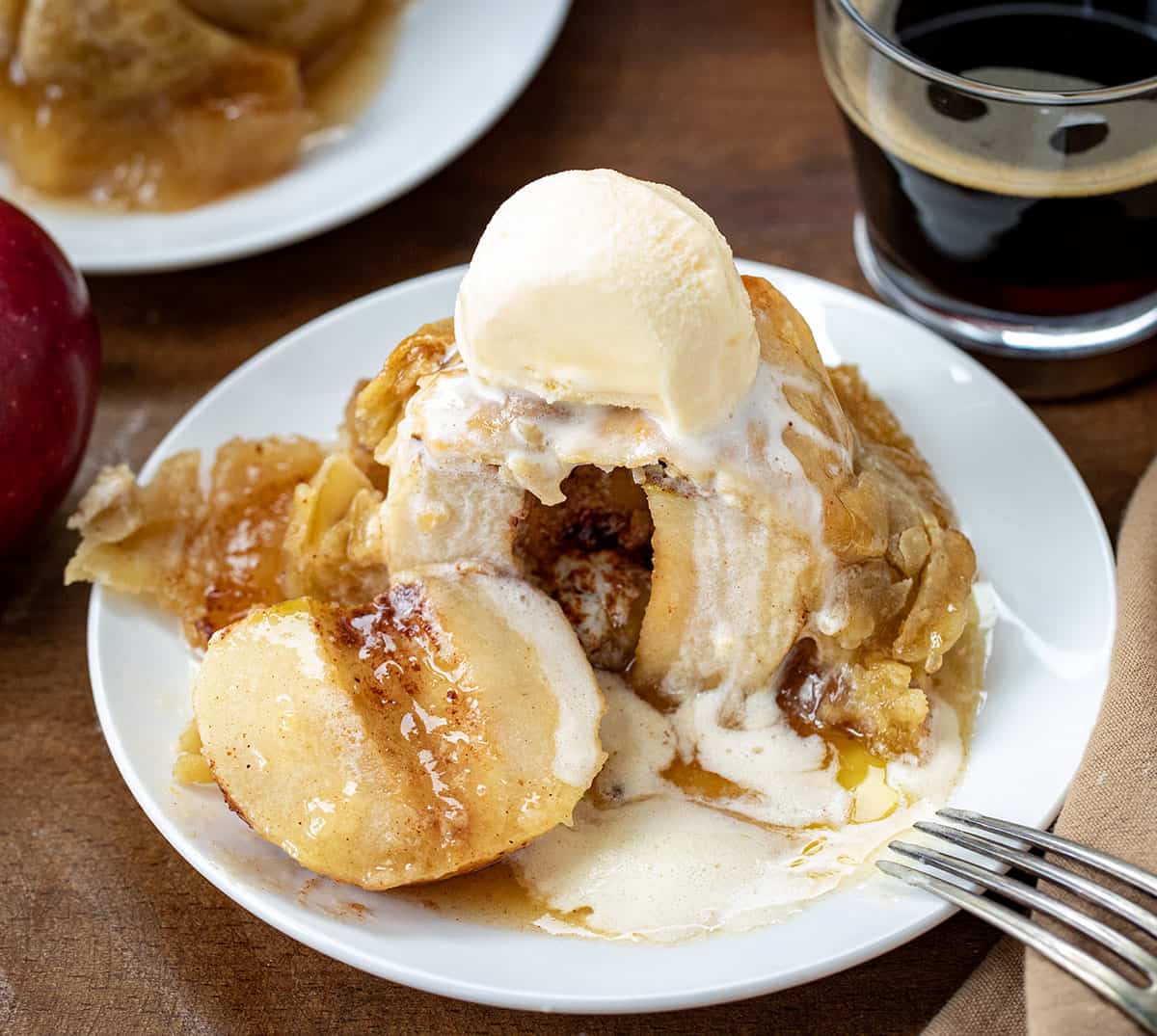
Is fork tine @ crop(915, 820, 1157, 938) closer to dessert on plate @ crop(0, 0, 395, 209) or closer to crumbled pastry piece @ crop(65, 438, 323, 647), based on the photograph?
crumbled pastry piece @ crop(65, 438, 323, 647)

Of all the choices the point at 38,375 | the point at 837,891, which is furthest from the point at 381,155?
the point at 837,891

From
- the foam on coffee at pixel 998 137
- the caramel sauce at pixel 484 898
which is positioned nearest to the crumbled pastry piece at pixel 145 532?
the caramel sauce at pixel 484 898

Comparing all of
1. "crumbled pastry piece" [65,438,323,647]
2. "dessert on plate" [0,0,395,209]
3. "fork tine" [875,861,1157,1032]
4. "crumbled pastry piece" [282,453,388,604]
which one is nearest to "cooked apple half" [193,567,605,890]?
"crumbled pastry piece" [282,453,388,604]

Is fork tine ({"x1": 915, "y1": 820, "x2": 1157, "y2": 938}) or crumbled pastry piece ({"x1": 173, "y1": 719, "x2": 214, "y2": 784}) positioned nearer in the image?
fork tine ({"x1": 915, "y1": 820, "x2": 1157, "y2": 938})

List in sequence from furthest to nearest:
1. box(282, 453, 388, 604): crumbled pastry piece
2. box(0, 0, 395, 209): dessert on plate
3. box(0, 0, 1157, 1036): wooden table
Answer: box(0, 0, 395, 209): dessert on plate
box(282, 453, 388, 604): crumbled pastry piece
box(0, 0, 1157, 1036): wooden table

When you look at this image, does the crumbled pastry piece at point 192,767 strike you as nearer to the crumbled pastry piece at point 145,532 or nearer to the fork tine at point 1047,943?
the crumbled pastry piece at point 145,532

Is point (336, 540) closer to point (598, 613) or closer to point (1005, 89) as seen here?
point (598, 613)
